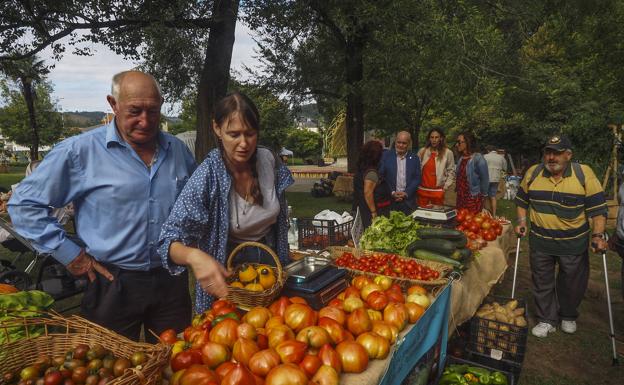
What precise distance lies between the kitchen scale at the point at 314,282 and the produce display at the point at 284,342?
97 mm

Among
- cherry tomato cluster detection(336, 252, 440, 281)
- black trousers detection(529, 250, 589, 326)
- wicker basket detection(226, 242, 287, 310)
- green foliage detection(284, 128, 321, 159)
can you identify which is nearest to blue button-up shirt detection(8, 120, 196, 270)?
wicker basket detection(226, 242, 287, 310)

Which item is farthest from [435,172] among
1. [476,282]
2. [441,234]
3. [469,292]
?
[469,292]

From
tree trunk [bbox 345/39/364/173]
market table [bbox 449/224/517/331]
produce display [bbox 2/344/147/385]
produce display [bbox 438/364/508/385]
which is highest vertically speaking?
tree trunk [bbox 345/39/364/173]

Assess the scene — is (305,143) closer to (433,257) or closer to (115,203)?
(433,257)

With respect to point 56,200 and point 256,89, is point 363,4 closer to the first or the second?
point 256,89

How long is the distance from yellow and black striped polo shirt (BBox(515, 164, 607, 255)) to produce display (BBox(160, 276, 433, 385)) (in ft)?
10.3

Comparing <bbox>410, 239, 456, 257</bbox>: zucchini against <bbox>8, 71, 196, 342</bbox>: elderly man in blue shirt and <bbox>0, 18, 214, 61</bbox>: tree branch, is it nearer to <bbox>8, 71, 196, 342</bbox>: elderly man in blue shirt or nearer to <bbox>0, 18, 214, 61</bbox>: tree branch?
<bbox>8, 71, 196, 342</bbox>: elderly man in blue shirt

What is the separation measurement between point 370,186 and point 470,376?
329 cm

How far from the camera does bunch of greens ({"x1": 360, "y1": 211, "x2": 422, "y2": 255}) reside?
13.8ft

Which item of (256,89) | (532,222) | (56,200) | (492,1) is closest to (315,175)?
(256,89)

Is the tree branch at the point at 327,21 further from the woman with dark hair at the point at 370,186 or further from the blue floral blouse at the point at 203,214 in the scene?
the blue floral blouse at the point at 203,214

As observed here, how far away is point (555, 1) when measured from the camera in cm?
1125

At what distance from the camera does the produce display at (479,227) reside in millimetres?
5034

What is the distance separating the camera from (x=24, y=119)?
135ft
